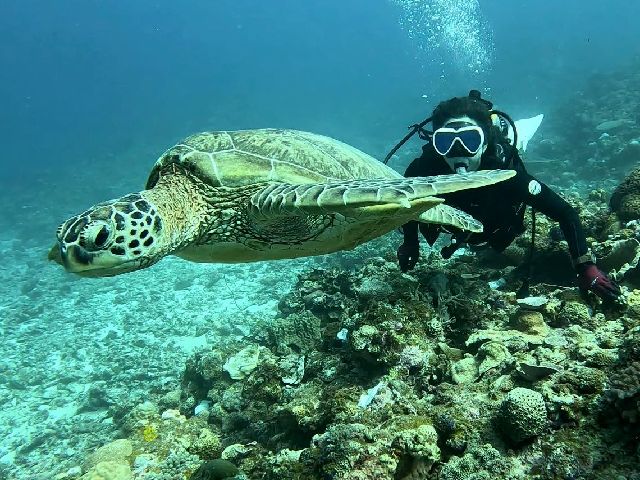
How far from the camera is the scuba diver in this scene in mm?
3738

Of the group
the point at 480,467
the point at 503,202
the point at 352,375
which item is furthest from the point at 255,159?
the point at 503,202

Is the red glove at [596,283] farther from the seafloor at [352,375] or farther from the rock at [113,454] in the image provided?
the rock at [113,454]

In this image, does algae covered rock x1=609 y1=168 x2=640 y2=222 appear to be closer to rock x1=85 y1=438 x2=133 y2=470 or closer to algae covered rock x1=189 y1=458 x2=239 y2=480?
algae covered rock x1=189 y1=458 x2=239 y2=480

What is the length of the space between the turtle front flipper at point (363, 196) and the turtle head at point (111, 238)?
2.17 ft

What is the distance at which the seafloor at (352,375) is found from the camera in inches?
67.0

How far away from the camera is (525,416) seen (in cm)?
163

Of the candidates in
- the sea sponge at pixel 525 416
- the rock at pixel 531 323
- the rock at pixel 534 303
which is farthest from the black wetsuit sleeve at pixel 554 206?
the sea sponge at pixel 525 416

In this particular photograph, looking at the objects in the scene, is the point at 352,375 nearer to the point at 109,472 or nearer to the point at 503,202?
the point at 109,472

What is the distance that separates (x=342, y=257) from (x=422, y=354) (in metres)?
5.52

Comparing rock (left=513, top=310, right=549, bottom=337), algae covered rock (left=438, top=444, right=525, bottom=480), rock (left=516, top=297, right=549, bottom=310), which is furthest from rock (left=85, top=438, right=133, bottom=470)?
rock (left=516, top=297, right=549, bottom=310)

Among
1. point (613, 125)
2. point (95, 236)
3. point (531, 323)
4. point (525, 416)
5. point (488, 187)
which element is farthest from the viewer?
point (613, 125)

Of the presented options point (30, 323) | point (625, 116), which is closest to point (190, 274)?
point (30, 323)

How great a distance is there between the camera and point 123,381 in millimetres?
6191

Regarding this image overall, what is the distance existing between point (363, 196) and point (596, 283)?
205 cm
